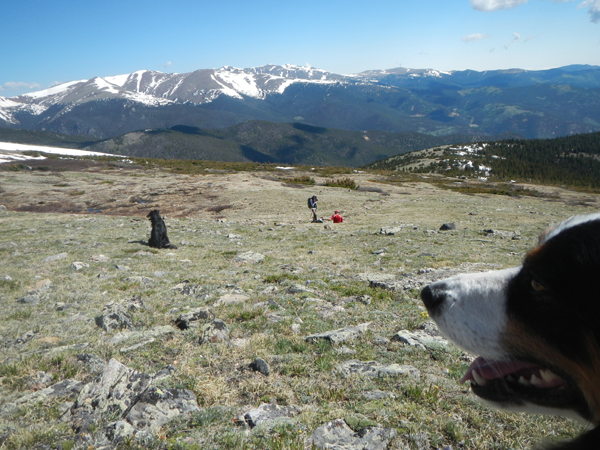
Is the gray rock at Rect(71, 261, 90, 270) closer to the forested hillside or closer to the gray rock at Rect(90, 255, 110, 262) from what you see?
the gray rock at Rect(90, 255, 110, 262)

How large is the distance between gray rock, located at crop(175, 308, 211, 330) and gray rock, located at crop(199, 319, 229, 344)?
0.42 metres

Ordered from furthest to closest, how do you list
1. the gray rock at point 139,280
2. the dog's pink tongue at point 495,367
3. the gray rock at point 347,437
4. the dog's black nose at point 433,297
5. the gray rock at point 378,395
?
the gray rock at point 139,280 < the gray rock at point 378,395 < the gray rock at point 347,437 < the dog's black nose at point 433,297 < the dog's pink tongue at point 495,367

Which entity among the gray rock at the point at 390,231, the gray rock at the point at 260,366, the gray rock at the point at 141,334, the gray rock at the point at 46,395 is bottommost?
the gray rock at the point at 390,231

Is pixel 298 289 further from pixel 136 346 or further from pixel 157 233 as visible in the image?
pixel 157 233

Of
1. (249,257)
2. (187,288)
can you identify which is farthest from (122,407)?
(249,257)

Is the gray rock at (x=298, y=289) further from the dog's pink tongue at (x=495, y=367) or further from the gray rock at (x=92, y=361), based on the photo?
the dog's pink tongue at (x=495, y=367)

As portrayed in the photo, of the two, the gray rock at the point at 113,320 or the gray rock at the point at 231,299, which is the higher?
the gray rock at the point at 113,320

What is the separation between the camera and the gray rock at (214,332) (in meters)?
5.87

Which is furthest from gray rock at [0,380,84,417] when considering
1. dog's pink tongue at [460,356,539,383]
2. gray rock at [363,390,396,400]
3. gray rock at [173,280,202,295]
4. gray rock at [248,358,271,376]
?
dog's pink tongue at [460,356,539,383]

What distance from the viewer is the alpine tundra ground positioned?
3516 mm

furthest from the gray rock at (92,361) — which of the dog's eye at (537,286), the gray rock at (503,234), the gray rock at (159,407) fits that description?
the gray rock at (503,234)

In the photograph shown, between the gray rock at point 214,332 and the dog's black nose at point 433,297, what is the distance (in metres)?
4.15

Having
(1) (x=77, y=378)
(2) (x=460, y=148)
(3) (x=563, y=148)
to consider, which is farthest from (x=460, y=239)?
(3) (x=563, y=148)

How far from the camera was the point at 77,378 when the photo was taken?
462cm
